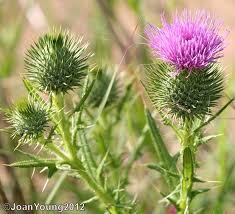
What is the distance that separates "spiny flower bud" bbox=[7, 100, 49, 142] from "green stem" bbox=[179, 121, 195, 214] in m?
0.61

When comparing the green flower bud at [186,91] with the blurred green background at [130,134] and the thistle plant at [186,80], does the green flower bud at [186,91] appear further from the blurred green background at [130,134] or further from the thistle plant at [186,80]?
the blurred green background at [130,134]

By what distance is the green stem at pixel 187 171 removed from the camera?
2116mm

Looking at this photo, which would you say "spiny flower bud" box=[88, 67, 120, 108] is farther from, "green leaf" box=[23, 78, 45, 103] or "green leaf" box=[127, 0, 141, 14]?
"green leaf" box=[23, 78, 45, 103]

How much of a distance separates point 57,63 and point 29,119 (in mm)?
339

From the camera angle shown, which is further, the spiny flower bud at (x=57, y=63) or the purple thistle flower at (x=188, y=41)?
the spiny flower bud at (x=57, y=63)

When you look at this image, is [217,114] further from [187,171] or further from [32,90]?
[32,90]

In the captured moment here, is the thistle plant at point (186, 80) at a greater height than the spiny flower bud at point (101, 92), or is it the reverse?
the spiny flower bud at point (101, 92)

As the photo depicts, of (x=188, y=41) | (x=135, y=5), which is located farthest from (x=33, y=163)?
(x=135, y=5)

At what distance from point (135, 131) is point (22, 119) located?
1.45m

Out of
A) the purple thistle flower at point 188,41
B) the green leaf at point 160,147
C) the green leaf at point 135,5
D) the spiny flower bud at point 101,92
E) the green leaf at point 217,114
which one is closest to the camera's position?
the green leaf at point 217,114

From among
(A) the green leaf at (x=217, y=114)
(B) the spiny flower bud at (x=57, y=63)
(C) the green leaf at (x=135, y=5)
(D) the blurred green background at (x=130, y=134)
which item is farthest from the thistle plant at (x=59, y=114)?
(C) the green leaf at (x=135, y=5)

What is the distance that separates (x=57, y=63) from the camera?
2.46m

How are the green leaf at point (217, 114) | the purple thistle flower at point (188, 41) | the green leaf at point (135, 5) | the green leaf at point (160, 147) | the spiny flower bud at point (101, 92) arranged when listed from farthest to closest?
the green leaf at point (135, 5) → the spiny flower bud at point (101, 92) → the green leaf at point (160, 147) → the purple thistle flower at point (188, 41) → the green leaf at point (217, 114)

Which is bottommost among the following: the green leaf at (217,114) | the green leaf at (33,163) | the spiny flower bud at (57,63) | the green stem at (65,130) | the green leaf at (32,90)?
the green leaf at (33,163)
